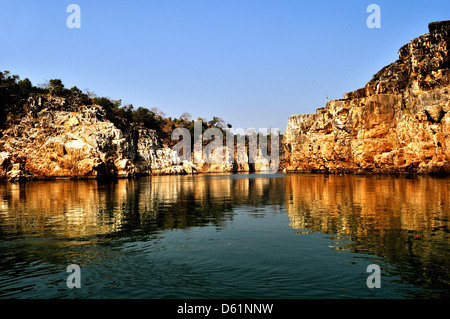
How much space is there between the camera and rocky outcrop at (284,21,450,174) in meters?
65.1

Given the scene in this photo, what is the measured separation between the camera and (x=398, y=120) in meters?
77.2

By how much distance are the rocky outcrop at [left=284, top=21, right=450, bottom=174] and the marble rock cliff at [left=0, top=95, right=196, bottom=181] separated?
63818 millimetres

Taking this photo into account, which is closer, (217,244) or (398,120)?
(217,244)

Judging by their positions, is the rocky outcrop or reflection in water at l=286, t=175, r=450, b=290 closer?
reflection in water at l=286, t=175, r=450, b=290

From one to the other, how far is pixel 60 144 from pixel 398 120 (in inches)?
3451

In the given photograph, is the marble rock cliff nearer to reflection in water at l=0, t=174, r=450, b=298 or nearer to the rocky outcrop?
the rocky outcrop

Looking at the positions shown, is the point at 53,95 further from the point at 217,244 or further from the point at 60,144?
the point at 217,244

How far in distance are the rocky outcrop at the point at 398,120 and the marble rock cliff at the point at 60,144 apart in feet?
209

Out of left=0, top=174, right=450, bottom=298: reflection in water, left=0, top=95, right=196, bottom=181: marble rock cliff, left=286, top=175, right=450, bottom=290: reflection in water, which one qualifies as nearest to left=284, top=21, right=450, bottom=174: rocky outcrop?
left=286, top=175, right=450, bottom=290: reflection in water

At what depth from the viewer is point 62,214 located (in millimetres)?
25453

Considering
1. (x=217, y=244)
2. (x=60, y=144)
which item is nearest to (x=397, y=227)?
(x=217, y=244)
